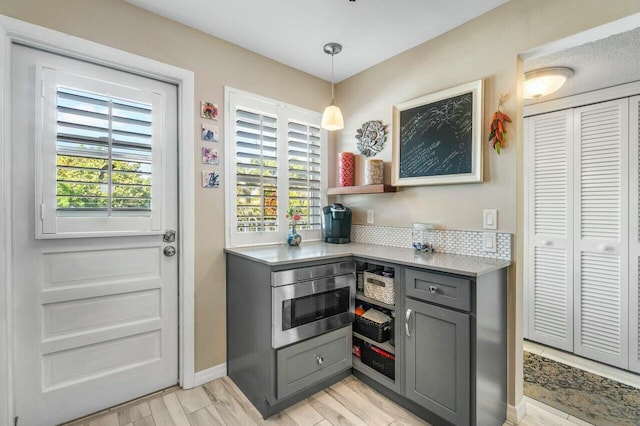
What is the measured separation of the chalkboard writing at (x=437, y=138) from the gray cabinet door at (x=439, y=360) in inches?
38.0

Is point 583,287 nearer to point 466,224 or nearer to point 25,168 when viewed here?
A: point 466,224

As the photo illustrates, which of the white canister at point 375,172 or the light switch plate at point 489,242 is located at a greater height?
the white canister at point 375,172

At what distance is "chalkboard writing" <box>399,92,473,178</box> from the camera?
194 centimetres

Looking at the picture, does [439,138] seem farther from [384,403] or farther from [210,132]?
[384,403]

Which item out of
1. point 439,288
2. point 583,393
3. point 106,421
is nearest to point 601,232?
point 583,393

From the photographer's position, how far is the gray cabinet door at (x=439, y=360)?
1498 millimetres

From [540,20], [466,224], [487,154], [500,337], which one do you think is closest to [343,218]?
[466,224]

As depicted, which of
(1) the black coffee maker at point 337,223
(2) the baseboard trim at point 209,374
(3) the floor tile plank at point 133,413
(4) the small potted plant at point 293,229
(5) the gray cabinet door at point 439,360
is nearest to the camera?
(5) the gray cabinet door at point 439,360

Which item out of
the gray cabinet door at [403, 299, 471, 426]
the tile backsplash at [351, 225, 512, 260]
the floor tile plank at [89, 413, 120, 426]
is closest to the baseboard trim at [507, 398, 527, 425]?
the gray cabinet door at [403, 299, 471, 426]

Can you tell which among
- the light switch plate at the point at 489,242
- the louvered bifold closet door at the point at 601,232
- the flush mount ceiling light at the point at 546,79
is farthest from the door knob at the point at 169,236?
the louvered bifold closet door at the point at 601,232

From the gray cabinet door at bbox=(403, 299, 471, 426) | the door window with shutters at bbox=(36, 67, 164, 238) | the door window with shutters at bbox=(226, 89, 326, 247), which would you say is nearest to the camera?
the gray cabinet door at bbox=(403, 299, 471, 426)

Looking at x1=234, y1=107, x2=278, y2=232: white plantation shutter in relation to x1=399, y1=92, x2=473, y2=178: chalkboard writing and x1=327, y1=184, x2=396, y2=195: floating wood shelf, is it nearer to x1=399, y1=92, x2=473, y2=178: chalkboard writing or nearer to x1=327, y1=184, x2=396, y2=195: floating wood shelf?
x1=327, y1=184, x2=396, y2=195: floating wood shelf

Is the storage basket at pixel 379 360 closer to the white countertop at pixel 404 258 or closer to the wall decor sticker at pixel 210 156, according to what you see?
the white countertop at pixel 404 258

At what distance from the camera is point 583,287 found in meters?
2.51
